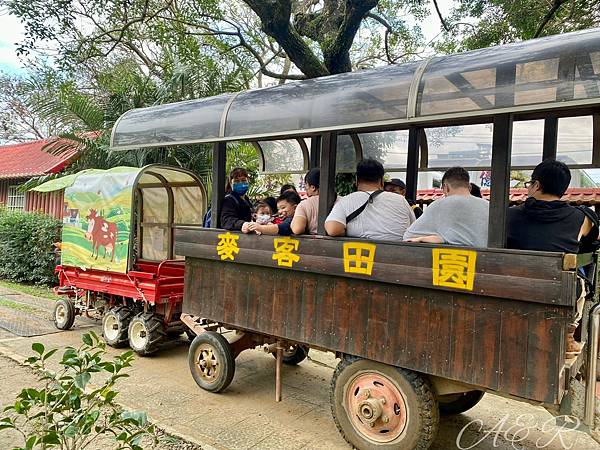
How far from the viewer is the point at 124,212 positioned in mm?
5984

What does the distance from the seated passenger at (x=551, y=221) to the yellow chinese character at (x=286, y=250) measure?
1.69 m

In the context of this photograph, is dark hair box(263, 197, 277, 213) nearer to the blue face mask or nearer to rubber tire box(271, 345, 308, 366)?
the blue face mask

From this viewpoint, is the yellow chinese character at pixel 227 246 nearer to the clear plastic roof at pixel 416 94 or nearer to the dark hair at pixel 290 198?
the dark hair at pixel 290 198

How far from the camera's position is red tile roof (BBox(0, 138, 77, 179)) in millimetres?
14189

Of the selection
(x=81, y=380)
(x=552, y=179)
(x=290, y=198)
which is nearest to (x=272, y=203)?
(x=290, y=198)

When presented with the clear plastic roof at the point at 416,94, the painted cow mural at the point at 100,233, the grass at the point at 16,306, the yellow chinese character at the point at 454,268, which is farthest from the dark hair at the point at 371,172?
the grass at the point at 16,306

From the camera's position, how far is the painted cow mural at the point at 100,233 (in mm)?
6137

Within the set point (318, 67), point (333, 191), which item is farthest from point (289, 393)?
point (318, 67)

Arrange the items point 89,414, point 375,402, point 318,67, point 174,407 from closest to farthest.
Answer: point 89,414
point 375,402
point 174,407
point 318,67

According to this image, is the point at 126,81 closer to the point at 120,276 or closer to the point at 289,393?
the point at 120,276

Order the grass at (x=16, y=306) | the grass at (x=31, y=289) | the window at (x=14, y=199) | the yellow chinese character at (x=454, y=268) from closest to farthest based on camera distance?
the yellow chinese character at (x=454, y=268) < the grass at (x=16, y=306) < the grass at (x=31, y=289) < the window at (x=14, y=199)

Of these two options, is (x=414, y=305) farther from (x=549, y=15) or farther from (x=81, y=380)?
(x=549, y=15)

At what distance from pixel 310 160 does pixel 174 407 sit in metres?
3.38

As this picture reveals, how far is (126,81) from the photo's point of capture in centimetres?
1032
